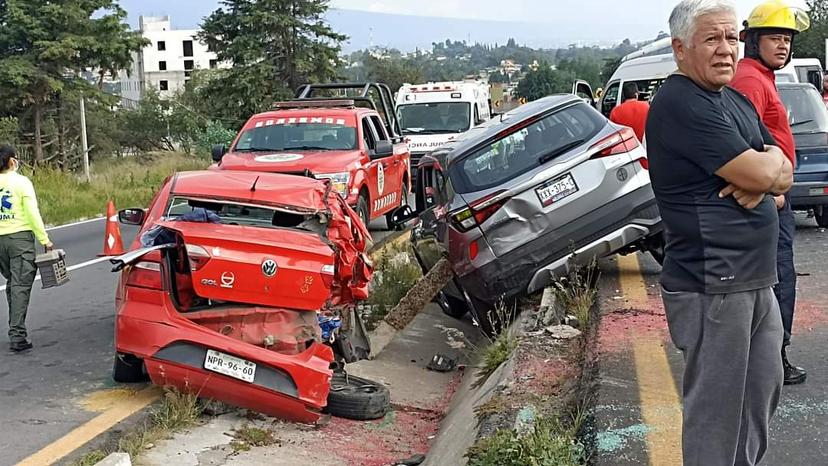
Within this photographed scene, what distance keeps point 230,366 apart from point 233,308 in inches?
15.6

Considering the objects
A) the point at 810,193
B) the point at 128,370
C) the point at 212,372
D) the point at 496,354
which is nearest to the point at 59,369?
the point at 128,370

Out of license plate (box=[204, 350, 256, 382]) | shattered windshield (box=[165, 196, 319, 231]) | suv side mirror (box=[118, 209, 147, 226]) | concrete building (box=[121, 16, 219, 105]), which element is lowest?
license plate (box=[204, 350, 256, 382])

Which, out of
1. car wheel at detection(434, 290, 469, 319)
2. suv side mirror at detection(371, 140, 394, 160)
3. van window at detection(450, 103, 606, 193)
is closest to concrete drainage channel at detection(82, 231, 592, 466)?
van window at detection(450, 103, 606, 193)

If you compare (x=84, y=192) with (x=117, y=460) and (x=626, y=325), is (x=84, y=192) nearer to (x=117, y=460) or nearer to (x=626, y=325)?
(x=626, y=325)

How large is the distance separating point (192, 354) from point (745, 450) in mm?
3757

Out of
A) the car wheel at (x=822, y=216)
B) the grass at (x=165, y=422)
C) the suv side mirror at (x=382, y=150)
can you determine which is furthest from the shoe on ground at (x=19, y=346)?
the car wheel at (x=822, y=216)

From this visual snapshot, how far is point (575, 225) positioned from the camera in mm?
8297

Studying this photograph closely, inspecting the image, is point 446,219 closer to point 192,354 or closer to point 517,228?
point 517,228

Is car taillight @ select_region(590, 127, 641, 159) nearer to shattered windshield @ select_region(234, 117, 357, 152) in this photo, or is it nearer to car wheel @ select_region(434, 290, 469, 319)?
car wheel @ select_region(434, 290, 469, 319)

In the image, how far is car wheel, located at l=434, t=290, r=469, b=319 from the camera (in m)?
10.2

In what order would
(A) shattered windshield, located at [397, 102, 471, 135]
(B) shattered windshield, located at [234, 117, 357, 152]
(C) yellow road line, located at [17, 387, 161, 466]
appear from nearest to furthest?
(C) yellow road line, located at [17, 387, 161, 466], (B) shattered windshield, located at [234, 117, 357, 152], (A) shattered windshield, located at [397, 102, 471, 135]

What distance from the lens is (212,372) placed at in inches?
255

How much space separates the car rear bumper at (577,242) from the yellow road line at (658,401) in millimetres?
1530

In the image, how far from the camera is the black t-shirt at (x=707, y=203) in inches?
140
